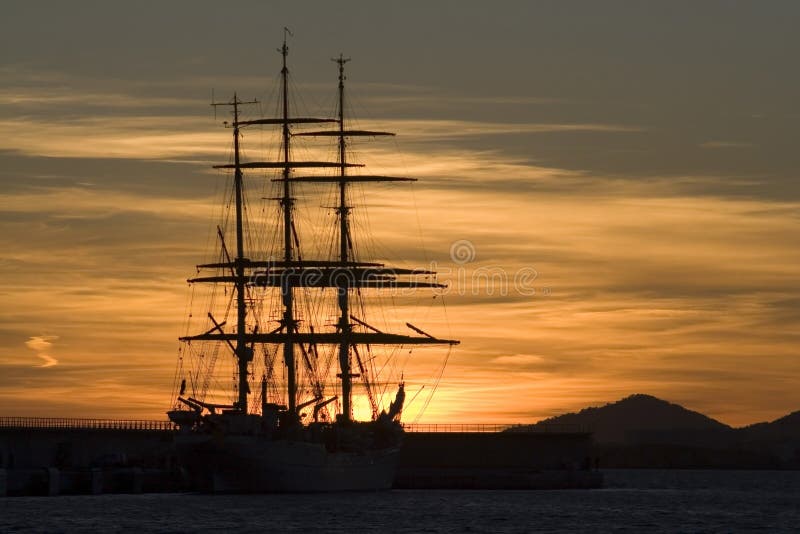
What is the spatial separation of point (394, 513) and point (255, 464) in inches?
937

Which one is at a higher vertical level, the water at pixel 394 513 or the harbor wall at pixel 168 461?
the harbor wall at pixel 168 461

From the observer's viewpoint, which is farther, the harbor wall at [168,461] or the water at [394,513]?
the harbor wall at [168,461]

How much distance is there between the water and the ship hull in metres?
2.42

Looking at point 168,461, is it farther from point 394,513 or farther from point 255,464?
point 394,513

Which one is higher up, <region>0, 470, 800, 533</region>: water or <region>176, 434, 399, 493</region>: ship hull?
<region>176, 434, 399, 493</region>: ship hull

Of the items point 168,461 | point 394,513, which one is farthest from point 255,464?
point 394,513

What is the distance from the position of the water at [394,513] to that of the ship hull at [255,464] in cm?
242

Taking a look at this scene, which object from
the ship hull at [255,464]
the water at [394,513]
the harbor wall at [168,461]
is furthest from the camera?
the harbor wall at [168,461]

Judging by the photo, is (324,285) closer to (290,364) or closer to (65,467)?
(290,364)

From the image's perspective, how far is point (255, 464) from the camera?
132250 millimetres

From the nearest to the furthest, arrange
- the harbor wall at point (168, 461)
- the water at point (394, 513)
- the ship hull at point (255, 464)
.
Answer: the water at point (394, 513) → the ship hull at point (255, 464) → the harbor wall at point (168, 461)

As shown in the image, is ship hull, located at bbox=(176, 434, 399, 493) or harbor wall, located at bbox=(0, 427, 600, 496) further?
harbor wall, located at bbox=(0, 427, 600, 496)

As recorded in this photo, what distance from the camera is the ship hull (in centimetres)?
13125

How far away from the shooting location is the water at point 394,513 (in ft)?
323
